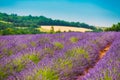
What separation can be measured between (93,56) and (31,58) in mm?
2084

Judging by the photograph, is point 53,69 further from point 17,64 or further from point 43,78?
point 17,64

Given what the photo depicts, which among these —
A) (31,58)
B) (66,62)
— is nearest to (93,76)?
(66,62)

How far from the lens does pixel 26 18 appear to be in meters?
99.4

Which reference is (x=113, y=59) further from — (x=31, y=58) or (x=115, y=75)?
(x=31, y=58)

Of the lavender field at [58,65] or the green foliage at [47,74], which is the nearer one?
the lavender field at [58,65]

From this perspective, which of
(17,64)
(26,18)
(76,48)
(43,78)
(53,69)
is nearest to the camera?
(43,78)

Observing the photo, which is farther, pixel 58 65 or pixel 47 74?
pixel 58 65

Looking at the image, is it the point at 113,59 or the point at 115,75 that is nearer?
the point at 115,75

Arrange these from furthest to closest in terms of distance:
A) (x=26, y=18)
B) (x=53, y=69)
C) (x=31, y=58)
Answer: (x=26, y=18) < (x=31, y=58) < (x=53, y=69)

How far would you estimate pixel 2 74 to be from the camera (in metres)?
5.86

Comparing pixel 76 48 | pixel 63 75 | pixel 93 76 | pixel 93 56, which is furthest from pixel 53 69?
pixel 93 56

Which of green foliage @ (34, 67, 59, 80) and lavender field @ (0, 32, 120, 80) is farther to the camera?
green foliage @ (34, 67, 59, 80)

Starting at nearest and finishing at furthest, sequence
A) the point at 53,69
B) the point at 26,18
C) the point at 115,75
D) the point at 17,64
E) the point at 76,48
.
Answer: the point at 115,75 → the point at 53,69 → the point at 17,64 → the point at 76,48 → the point at 26,18

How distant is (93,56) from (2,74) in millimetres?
3287
